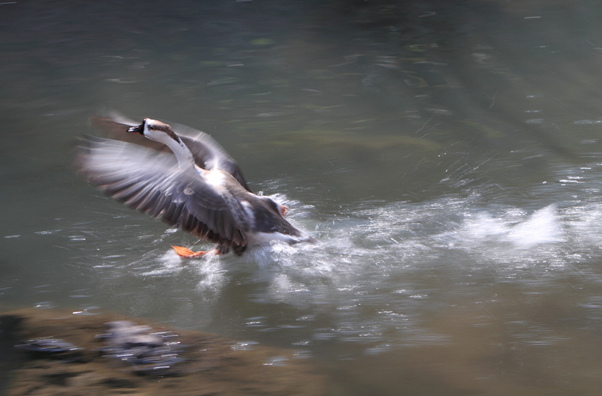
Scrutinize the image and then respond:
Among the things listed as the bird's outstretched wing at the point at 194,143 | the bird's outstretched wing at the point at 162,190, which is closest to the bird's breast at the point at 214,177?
the bird's outstretched wing at the point at 162,190

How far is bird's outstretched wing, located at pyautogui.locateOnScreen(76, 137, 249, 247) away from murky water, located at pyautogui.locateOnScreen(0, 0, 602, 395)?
0.38m

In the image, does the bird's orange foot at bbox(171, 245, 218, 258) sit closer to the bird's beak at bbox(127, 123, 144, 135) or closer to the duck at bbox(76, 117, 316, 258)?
the duck at bbox(76, 117, 316, 258)

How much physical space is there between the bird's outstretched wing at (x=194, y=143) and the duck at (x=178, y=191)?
3.6 inches

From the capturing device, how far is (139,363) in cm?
357

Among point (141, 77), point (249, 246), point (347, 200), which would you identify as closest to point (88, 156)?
point (249, 246)

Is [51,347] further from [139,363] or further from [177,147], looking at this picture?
[177,147]

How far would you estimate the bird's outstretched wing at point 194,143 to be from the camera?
512 centimetres

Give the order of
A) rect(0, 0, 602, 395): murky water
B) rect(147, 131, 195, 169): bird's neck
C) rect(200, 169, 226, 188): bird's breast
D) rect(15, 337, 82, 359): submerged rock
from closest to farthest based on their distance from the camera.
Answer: rect(15, 337, 82, 359): submerged rock < rect(0, 0, 602, 395): murky water < rect(147, 131, 195, 169): bird's neck < rect(200, 169, 226, 188): bird's breast

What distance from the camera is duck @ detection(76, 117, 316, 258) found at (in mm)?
4500

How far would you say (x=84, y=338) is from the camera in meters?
3.80

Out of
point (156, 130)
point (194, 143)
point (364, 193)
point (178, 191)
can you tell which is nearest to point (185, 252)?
point (178, 191)

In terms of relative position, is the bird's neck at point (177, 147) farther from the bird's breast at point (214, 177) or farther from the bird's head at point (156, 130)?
the bird's breast at point (214, 177)

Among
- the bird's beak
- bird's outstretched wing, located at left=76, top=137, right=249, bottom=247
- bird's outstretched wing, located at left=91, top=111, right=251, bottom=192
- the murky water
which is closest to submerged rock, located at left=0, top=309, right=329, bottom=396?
the murky water

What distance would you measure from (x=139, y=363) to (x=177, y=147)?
173cm
